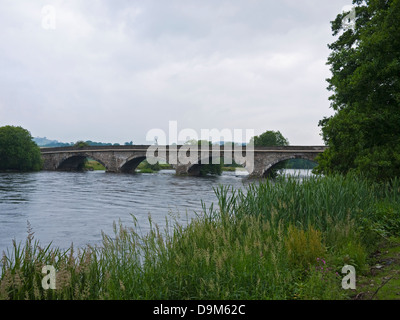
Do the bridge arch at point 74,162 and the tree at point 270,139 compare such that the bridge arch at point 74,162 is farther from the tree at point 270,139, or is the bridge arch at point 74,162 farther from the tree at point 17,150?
the tree at point 270,139

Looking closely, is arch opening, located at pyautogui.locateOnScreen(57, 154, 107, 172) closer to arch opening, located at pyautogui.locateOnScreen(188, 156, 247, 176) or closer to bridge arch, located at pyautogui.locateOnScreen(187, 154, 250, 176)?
bridge arch, located at pyautogui.locateOnScreen(187, 154, 250, 176)

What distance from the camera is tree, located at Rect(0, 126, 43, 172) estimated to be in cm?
5909

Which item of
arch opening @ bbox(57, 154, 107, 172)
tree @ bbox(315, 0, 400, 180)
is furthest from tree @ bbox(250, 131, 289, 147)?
tree @ bbox(315, 0, 400, 180)

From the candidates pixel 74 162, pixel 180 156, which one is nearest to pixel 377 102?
pixel 180 156

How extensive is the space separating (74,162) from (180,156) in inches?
1071

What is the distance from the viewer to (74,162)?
74.3 metres

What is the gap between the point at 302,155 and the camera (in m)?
49.0

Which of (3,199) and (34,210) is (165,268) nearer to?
(34,210)

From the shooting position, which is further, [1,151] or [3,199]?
[1,151]

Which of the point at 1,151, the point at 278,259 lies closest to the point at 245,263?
the point at 278,259

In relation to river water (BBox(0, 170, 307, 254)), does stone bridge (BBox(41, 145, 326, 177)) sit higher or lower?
higher

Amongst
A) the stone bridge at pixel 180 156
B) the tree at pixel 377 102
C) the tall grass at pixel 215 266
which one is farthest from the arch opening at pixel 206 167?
the tall grass at pixel 215 266

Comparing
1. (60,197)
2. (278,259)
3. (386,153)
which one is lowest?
(60,197)
